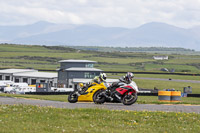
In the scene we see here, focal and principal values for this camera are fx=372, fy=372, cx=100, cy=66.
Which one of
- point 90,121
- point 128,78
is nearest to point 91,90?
point 128,78

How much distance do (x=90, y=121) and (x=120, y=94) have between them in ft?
27.3

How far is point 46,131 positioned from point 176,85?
72793mm

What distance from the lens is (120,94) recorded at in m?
22.4

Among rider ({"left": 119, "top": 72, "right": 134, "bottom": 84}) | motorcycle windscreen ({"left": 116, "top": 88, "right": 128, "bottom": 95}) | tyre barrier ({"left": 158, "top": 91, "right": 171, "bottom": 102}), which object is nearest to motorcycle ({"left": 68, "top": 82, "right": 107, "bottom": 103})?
motorcycle windscreen ({"left": 116, "top": 88, "right": 128, "bottom": 95})

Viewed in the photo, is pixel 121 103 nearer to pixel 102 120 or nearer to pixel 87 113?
pixel 87 113

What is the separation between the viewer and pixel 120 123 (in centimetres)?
1398

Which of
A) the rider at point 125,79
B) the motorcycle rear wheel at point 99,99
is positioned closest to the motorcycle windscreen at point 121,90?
the rider at point 125,79

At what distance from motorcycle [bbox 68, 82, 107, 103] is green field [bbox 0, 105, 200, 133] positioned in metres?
5.86

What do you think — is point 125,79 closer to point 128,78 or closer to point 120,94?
point 128,78

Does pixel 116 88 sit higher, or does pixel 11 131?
pixel 116 88

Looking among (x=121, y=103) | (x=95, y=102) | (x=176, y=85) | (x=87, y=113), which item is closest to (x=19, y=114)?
(x=87, y=113)

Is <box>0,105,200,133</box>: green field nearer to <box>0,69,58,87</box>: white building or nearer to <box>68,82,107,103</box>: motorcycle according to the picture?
<box>68,82,107,103</box>: motorcycle

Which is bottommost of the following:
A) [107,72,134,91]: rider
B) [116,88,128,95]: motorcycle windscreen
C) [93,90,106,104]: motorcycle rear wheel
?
[93,90,106,104]: motorcycle rear wheel

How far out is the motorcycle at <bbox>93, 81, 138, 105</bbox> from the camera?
22.1 meters
